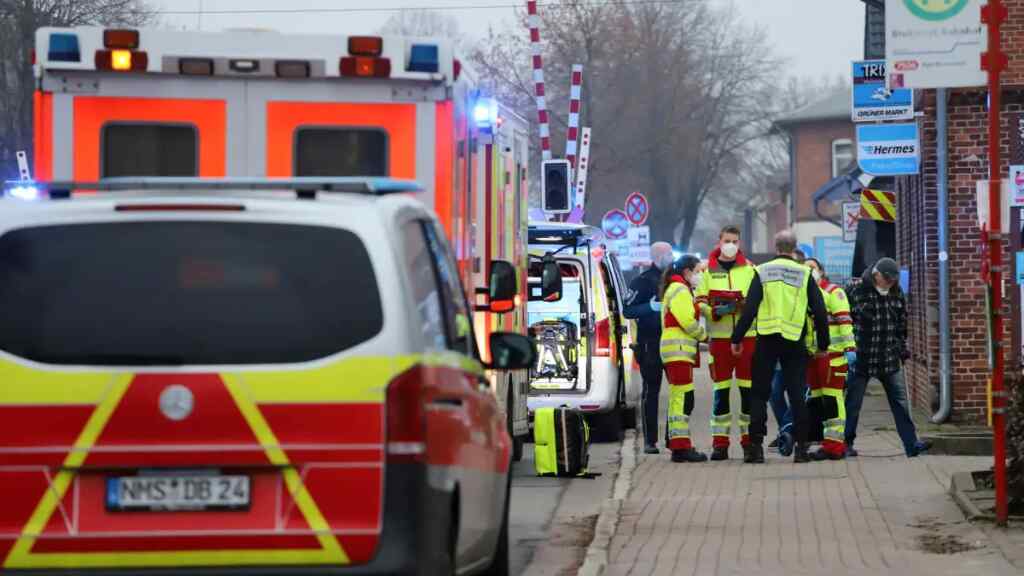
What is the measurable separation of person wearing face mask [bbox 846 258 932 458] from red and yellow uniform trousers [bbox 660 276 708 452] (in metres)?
1.41

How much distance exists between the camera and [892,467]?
16.7 m

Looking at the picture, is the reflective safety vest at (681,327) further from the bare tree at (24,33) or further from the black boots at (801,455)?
the bare tree at (24,33)

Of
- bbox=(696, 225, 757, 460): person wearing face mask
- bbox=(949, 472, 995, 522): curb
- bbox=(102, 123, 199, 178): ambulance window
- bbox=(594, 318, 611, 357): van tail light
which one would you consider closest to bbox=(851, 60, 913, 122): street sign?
bbox=(594, 318, 611, 357): van tail light

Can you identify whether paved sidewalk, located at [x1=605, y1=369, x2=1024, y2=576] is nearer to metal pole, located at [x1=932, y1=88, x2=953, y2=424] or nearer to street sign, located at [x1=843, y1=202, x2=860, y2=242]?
metal pole, located at [x1=932, y1=88, x2=953, y2=424]

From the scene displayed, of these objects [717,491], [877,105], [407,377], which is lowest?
[717,491]

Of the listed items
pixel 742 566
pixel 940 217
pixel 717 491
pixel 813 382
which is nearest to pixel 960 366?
pixel 940 217

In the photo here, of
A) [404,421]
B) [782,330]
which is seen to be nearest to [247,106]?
[404,421]

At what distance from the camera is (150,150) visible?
11.2 metres

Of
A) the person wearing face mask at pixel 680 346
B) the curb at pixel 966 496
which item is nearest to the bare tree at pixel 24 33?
the person wearing face mask at pixel 680 346

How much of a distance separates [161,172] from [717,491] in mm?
5406

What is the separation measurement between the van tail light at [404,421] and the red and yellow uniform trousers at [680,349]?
35.8ft

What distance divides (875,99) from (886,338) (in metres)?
4.86

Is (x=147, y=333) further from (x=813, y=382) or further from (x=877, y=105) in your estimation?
(x=877, y=105)

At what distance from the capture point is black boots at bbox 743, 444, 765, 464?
1748 cm
